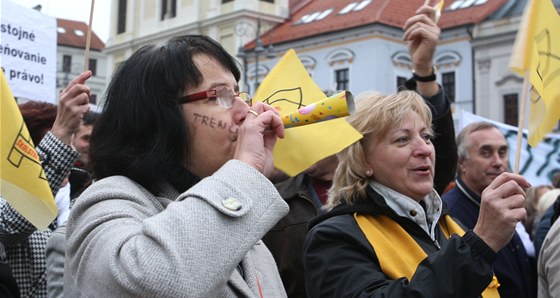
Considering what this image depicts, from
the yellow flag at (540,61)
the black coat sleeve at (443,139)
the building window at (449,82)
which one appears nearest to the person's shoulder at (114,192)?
the yellow flag at (540,61)

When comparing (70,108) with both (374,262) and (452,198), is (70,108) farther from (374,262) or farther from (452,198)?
(452,198)

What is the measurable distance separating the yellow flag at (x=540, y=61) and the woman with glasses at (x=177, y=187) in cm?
89

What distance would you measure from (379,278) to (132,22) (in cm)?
4001

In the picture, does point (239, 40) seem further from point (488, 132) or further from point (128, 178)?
point (128, 178)

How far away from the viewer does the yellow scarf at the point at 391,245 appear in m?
2.35

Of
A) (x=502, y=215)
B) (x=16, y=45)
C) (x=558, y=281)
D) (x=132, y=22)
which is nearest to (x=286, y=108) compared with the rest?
(x=502, y=215)

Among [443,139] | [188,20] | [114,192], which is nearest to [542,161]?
[443,139]

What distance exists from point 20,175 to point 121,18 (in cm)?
4128

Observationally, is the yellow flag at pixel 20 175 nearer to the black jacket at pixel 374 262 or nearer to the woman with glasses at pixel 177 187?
the woman with glasses at pixel 177 187

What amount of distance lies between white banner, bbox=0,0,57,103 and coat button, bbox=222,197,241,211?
3.37 metres

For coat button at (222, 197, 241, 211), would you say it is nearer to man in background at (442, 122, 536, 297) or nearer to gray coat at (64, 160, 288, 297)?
gray coat at (64, 160, 288, 297)

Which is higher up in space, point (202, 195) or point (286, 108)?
point (286, 108)

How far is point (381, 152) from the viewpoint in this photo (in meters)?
2.67

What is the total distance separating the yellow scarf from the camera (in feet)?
7.72
